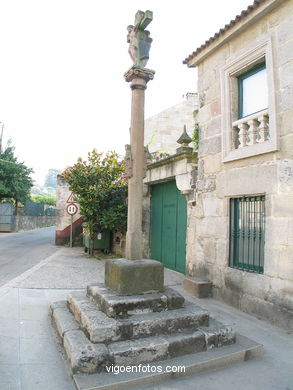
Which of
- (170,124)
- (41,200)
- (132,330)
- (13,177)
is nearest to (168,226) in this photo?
(132,330)

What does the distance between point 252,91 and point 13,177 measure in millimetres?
18753

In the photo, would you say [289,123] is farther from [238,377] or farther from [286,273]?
[238,377]

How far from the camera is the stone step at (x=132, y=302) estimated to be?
329 centimetres

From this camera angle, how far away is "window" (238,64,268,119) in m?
5.00

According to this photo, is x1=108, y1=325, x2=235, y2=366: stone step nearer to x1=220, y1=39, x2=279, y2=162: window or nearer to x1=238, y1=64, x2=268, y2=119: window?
x1=220, y1=39, x2=279, y2=162: window

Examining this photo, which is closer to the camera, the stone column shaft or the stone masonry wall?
the stone column shaft

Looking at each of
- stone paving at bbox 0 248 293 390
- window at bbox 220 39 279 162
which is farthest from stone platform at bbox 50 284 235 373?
window at bbox 220 39 279 162

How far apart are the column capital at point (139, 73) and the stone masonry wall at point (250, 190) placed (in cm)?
189

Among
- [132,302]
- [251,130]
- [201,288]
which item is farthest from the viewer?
[201,288]

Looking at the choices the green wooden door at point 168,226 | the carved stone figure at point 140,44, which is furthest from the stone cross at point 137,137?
the green wooden door at point 168,226

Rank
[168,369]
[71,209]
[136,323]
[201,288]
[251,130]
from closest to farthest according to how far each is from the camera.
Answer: [168,369]
[136,323]
[251,130]
[201,288]
[71,209]

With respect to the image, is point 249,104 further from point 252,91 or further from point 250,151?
point 250,151

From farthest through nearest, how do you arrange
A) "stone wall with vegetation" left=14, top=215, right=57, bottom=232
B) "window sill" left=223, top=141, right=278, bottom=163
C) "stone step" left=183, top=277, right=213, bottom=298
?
"stone wall with vegetation" left=14, top=215, right=57, bottom=232 < "stone step" left=183, top=277, right=213, bottom=298 < "window sill" left=223, top=141, right=278, bottom=163

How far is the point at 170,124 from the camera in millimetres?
15289
